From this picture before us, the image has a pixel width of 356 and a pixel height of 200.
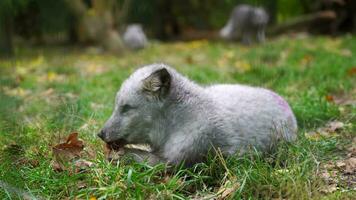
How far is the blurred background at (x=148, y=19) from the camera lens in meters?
12.3

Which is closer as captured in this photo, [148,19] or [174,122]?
[174,122]

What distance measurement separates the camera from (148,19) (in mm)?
14891

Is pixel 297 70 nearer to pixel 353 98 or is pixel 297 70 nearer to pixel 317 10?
pixel 353 98

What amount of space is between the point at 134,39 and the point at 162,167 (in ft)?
34.2

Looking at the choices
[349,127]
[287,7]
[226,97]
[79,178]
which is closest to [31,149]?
[79,178]

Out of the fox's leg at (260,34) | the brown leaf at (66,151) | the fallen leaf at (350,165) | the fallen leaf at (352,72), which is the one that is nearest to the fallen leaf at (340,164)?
the fallen leaf at (350,165)

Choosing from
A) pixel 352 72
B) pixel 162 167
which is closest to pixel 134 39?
pixel 352 72

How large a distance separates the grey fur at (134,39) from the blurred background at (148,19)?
26 centimetres

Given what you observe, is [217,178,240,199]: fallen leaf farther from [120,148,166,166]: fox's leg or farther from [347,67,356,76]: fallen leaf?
[347,67,356,76]: fallen leaf

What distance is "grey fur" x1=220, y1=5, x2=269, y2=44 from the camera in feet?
47.2

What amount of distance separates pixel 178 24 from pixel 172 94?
13301 millimetres

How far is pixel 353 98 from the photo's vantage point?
703 cm

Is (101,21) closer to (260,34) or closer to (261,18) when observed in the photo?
(261,18)

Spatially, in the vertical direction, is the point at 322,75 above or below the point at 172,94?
below
